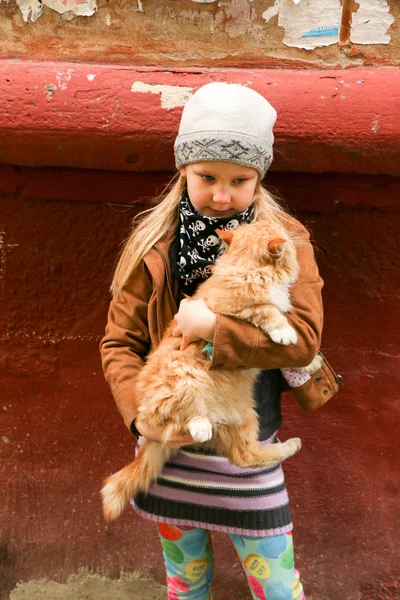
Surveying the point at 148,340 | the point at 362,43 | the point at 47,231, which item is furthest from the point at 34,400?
the point at 362,43

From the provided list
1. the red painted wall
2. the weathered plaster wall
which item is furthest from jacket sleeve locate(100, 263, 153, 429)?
the weathered plaster wall

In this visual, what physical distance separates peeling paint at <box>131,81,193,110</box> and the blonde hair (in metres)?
0.30

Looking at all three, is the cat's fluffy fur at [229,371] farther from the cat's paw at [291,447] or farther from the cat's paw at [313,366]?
the cat's paw at [313,366]

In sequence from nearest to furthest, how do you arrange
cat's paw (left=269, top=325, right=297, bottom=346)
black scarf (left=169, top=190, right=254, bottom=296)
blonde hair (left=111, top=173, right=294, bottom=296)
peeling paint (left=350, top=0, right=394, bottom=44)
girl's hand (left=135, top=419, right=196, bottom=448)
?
cat's paw (left=269, top=325, right=297, bottom=346) → girl's hand (left=135, top=419, right=196, bottom=448) → black scarf (left=169, top=190, right=254, bottom=296) → blonde hair (left=111, top=173, right=294, bottom=296) → peeling paint (left=350, top=0, right=394, bottom=44)

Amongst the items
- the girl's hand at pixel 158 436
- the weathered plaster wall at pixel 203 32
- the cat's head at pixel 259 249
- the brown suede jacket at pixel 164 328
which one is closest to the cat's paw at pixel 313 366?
the brown suede jacket at pixel 164 328

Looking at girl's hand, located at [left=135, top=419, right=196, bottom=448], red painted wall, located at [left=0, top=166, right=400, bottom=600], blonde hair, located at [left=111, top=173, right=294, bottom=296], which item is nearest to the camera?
girl's hand, located at [left=135, top=419, right=196, bottom=448]

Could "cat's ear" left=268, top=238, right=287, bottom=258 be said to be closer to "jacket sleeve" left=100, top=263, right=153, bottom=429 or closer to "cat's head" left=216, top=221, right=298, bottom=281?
"cat's head" left=216, top=221, right=298, bottom=281

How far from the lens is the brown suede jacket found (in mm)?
1875

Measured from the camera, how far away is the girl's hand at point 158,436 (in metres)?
1.94

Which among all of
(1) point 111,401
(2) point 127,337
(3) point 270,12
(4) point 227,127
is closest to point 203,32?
(3) point 270,12

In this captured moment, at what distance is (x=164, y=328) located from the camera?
2.15 metres

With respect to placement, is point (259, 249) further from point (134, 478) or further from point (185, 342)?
point (134, 478)

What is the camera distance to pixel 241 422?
1.99 metres

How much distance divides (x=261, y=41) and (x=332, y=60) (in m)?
0.25
